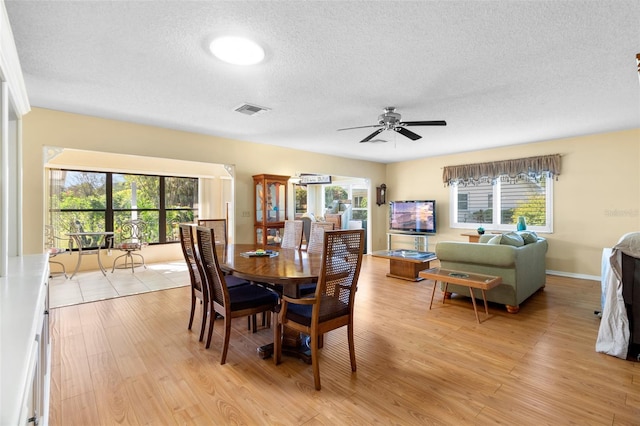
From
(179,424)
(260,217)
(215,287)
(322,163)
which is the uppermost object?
(322,163)

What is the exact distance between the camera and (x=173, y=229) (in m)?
7.25

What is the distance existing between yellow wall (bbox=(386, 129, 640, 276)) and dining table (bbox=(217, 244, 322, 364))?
15.7ft

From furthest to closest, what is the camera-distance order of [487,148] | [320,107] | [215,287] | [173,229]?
[173,229] < [487,148] < [320,107] < [215,287]

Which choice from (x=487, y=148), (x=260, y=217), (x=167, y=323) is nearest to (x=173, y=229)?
(x=260, y=217)

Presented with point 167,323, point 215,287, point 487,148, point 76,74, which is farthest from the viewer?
point 487,148

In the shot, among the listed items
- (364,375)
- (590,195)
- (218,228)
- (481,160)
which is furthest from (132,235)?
(590,195)

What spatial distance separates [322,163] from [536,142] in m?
3.91

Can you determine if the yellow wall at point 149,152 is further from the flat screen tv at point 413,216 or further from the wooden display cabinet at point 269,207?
the flat screen tv at point 413,216

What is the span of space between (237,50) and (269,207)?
3.41 m

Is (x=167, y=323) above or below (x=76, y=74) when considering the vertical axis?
below

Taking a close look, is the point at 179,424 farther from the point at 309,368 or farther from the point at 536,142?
the point at 536,142

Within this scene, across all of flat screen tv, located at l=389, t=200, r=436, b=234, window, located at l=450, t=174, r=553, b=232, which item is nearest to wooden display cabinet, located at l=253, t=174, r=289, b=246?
flat screen tv, located at l=389, t=200, r=436, b=234

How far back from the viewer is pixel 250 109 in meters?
3.65

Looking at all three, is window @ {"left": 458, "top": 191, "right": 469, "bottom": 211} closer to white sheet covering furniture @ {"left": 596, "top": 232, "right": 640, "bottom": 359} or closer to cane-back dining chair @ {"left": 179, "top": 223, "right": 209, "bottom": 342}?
white sheet covering furniture @ {"left": 596, "top": 232, "right": 640, "bottom": 359}
